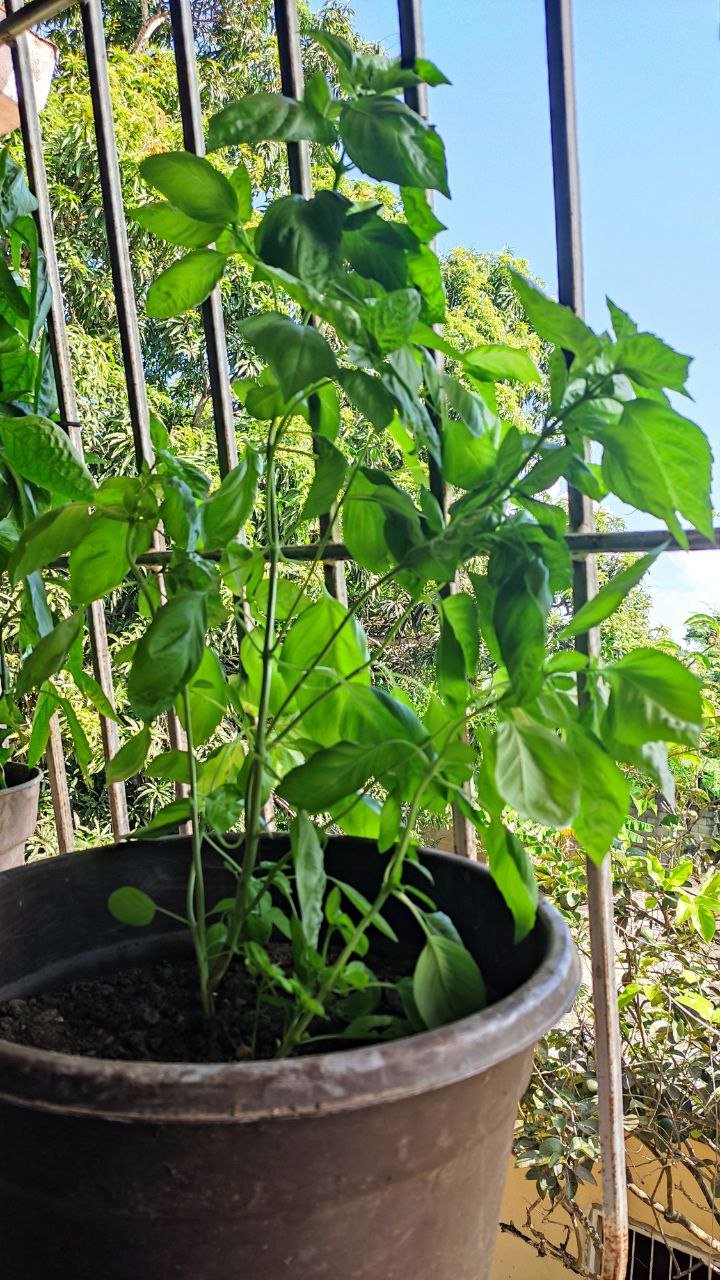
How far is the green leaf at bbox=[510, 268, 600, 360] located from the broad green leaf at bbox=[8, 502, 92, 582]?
1.12ft

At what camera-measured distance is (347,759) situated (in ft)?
2.03

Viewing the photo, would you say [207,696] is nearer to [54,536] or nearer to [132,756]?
[132,756]

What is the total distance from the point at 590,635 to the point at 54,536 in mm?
500

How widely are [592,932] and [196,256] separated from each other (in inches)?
29.9

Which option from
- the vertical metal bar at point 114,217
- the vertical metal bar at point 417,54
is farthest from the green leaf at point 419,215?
the vertical metal bar at point 114,217

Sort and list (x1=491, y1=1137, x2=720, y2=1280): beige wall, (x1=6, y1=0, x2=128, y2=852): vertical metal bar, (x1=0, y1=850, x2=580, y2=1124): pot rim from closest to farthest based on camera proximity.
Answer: (x1=0, y1=850, x2=580, y2=1124): pot rim < (x1=6, y1=0, x2=128, y2=852): vertical metal bar < (x1=491, y1=1137, x2=720, y2=1280): beige wall

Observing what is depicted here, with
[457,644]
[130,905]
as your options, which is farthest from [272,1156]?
[457,644]

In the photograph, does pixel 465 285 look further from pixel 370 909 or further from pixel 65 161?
pixel 370 909

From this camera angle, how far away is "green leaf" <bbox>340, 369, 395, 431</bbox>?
1.95 ft

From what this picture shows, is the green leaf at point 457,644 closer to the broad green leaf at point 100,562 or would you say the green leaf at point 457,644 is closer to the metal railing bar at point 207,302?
the broad green leaf at point 100,562

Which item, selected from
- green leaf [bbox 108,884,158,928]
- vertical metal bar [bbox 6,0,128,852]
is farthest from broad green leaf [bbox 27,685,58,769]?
green leaf [bbox 108,884,158,928]

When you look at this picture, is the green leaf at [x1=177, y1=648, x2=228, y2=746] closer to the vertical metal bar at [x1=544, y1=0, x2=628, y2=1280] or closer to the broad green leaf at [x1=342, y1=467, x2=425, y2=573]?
the broad green leaf at [x1=342, y1=467, x2=425, y2=573]

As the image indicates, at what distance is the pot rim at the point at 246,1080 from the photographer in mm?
486

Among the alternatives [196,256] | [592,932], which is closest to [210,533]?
[196,256]
